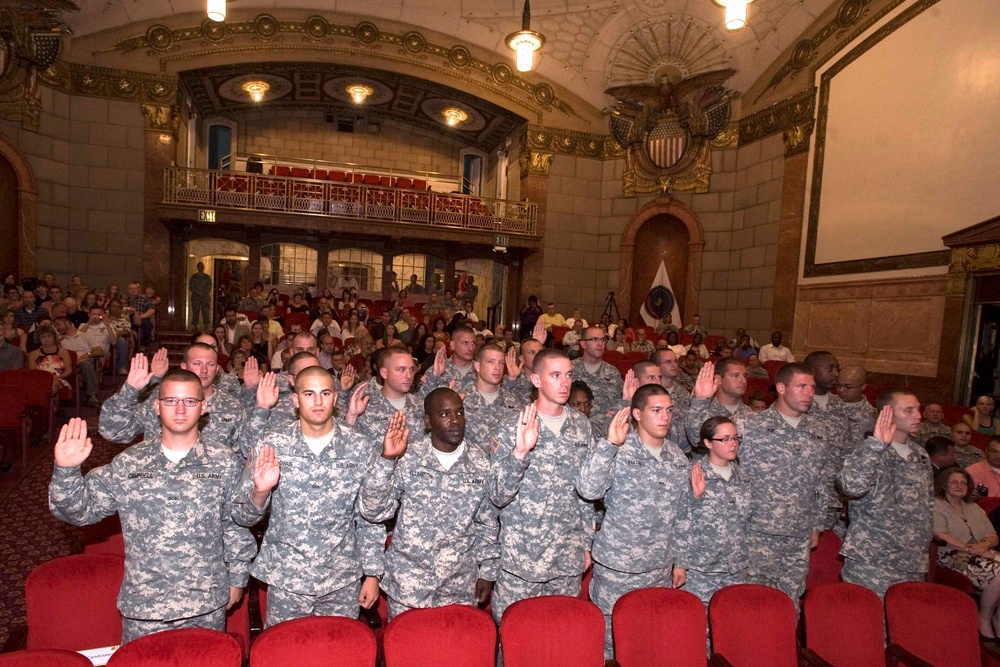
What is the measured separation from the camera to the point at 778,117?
11422 mm

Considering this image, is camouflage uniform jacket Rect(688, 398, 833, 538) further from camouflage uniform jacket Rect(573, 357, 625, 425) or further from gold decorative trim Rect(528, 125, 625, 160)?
gold decorative trim Rect(528, 125, 625, 160)

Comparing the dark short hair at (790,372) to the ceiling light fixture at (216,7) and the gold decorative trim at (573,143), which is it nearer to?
the ceiling light fixture at (216,7)

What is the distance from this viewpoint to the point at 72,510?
6.53 feet

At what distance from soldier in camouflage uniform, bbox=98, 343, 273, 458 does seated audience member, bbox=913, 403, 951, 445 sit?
5.40 metres

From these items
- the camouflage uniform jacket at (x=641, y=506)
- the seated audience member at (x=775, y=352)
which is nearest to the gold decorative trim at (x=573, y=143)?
the seated audience member at (x=775, y=352)

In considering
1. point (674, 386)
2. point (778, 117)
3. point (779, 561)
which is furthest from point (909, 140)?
point (779, 561)

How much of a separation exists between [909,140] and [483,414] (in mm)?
8853

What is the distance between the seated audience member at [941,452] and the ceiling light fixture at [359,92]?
14402 mm

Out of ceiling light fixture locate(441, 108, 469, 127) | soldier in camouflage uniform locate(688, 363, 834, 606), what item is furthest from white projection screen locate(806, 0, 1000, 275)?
ceiling light fixture locate(441, 108, 469, 127)

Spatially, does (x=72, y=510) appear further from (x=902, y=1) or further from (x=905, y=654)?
(x=902, y=1)

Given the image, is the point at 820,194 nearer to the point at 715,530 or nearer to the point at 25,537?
the point at 715,530

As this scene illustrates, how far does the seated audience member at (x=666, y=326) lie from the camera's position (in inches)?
466

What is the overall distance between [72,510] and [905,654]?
3265 mm

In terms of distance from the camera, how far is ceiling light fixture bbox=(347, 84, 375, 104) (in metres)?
14.8
